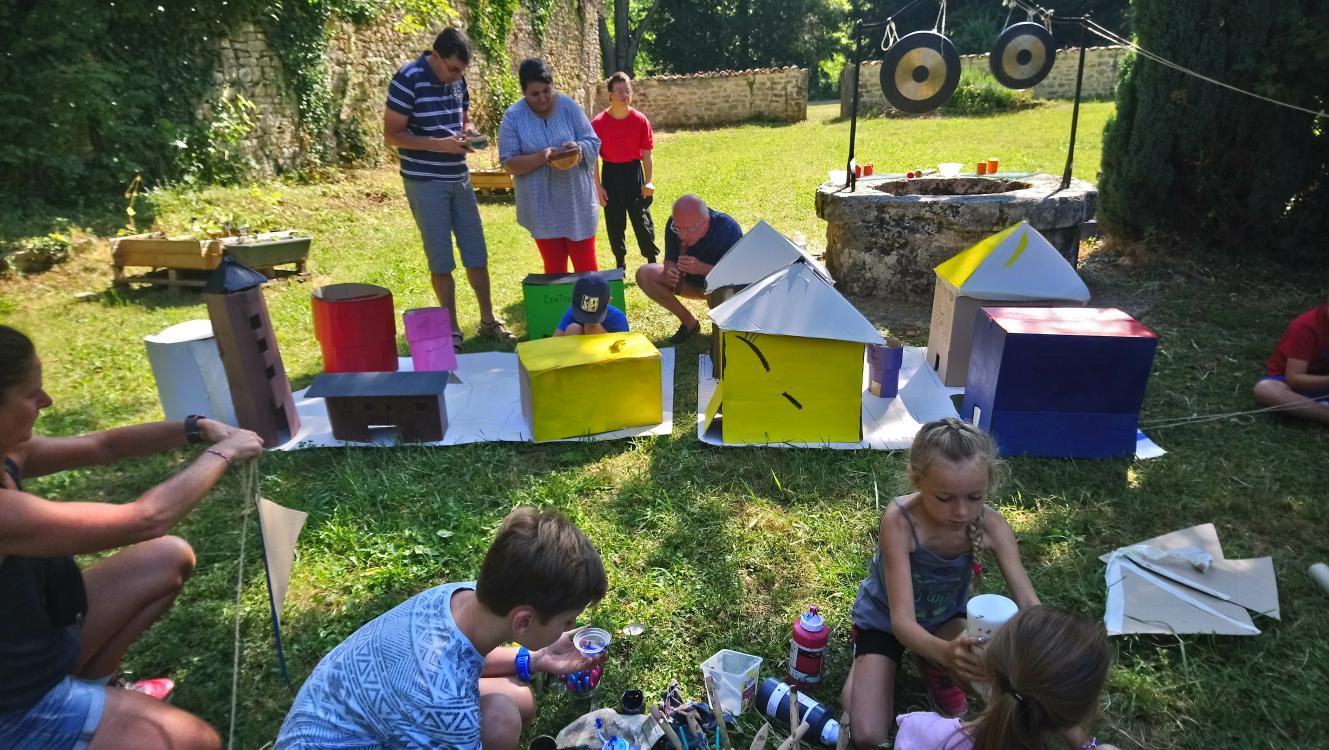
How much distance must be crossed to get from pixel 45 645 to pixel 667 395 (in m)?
2.91

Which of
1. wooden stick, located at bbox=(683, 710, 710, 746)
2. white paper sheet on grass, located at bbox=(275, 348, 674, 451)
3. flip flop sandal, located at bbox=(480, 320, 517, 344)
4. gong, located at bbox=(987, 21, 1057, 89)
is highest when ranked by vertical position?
gong, located at bbox=(987, 21, 1057, 89)

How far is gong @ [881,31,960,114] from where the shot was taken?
19.9 ft

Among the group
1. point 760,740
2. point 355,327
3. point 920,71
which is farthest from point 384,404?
point 920,71

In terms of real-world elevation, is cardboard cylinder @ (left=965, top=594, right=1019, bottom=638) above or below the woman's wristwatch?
below

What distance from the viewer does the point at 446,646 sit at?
5.30 feet

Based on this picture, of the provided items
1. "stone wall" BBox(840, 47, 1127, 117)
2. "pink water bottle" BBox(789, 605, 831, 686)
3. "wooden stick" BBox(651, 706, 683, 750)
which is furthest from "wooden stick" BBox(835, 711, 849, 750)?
"stone wall" BBox(840, 47, 1127, 117)

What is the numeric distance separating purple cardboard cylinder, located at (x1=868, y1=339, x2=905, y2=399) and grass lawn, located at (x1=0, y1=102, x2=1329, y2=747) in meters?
0.70

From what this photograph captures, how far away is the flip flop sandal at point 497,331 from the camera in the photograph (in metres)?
5.16

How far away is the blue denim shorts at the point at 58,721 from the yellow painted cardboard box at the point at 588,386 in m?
2.11

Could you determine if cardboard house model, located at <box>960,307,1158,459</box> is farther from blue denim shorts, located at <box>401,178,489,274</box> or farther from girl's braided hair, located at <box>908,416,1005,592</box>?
blue denim shorts, located at <box>401,178,489,274</box>

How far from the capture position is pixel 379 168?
11.1 m

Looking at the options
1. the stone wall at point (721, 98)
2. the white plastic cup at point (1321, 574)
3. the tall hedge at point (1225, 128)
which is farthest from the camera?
the stone wall at point (721, 98)

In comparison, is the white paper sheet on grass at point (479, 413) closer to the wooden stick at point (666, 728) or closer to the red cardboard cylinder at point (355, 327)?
the red cardboard cylinder at point (355, 327)

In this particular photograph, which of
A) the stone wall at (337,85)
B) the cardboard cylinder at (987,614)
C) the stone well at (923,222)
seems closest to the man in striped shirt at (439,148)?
the stone well at (923,222)
